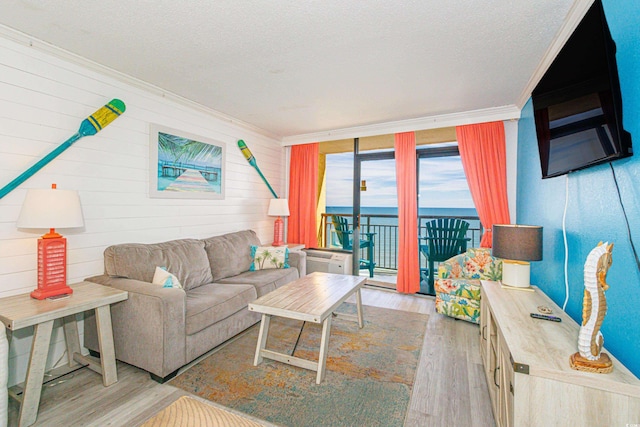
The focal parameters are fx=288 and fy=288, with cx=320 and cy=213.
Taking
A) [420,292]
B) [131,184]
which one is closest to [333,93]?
[131,184]

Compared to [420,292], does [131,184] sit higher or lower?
higher

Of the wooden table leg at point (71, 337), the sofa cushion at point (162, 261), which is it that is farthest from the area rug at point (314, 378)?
the wooden table leg at point (71, 337)

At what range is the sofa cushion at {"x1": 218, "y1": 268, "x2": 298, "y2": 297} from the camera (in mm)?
3088

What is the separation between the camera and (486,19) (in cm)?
187

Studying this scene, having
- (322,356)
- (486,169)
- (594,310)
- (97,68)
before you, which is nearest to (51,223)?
(97,68)

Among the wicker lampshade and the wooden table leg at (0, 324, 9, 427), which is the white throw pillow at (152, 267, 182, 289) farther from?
the wicker lampshade

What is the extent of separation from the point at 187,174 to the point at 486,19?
3.12 meters

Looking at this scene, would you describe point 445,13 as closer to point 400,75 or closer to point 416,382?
point 400,75

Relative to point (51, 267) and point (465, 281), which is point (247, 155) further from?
point (465, 281)

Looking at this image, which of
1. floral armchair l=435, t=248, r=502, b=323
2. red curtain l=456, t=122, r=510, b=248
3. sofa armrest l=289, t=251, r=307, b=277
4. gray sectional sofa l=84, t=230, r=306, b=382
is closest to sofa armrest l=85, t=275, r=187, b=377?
gray sectional sofa l=84, t=230, r=306, b=382

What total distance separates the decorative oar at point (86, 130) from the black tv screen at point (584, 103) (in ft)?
10.8

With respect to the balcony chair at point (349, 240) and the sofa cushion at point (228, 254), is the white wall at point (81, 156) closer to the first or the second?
the sofa cushion at point (228, 254)

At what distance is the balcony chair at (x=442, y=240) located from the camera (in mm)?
4031

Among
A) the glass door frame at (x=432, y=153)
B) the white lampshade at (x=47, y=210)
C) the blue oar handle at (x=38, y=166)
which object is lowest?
the white lampshade at (x=47, y=210)
